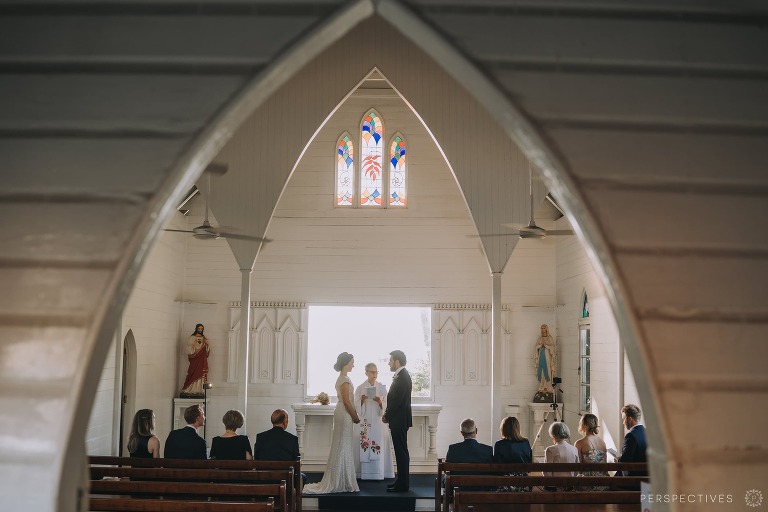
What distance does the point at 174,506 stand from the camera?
4.21m

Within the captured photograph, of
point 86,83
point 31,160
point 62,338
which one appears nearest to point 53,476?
point 62,338

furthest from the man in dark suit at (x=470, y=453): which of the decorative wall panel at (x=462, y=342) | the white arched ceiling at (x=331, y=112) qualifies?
the decorative wall panel at (x=462, y=342)

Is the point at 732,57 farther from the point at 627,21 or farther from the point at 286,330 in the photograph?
the point at 286,330

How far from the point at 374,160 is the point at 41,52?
11212 millimetres

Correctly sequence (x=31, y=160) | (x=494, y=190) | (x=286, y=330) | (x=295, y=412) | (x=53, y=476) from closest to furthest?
(x=53, y=476) → (x=31, y=160) → (x=494, y=190) → (x=295, y=412) → (x=286, y=330)

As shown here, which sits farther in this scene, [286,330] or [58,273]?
[286,330]

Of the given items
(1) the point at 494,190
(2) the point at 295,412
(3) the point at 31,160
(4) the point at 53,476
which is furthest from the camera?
(2) the point at 295,412

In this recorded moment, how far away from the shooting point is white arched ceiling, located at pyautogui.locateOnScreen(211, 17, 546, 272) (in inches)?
336

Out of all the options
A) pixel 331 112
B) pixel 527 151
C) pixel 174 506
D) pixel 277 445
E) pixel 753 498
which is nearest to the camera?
pixel 753 498

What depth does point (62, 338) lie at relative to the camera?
221 cm

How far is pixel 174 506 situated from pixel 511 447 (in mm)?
3079

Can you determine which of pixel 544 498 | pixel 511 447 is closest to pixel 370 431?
pixel 511 447

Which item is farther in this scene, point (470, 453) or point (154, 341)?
point (154, 341)

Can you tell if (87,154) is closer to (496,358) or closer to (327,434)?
(496,358)
